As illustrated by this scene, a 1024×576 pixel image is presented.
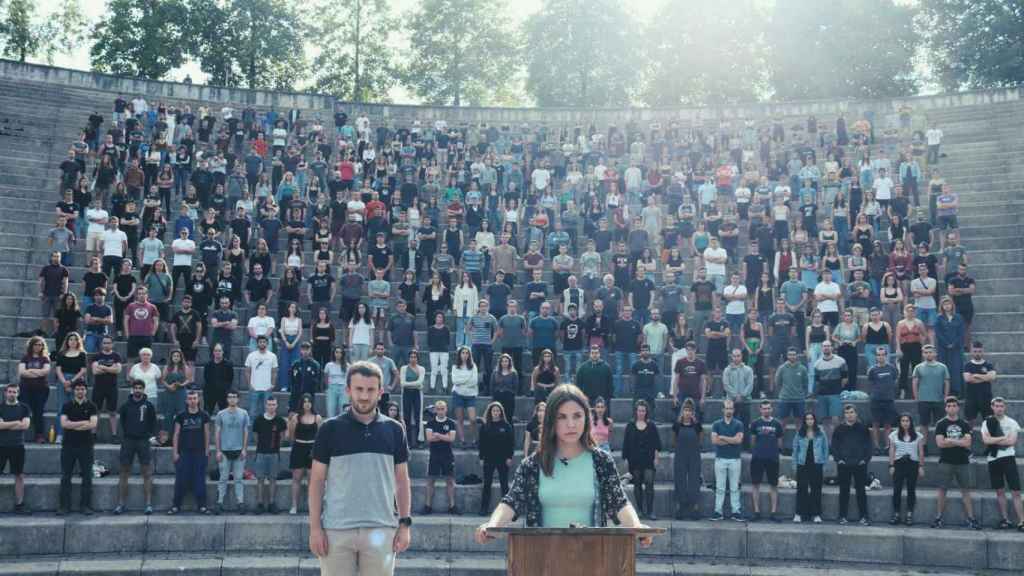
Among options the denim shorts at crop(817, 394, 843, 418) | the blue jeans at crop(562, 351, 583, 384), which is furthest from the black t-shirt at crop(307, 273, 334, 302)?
the denim shorts at crop(817, 394, 843, 418)

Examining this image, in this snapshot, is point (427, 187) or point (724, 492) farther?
point (427, 187)

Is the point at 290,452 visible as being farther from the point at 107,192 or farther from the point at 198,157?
the point at 198,157

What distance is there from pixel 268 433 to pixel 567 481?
33.0 ft

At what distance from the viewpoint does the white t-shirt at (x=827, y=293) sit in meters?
17.0

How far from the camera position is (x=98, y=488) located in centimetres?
1407

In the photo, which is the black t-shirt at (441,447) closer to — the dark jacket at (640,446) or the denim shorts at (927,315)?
the dark jacket at (640,446)

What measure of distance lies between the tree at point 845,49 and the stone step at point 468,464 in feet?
116

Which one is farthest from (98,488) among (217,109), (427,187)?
(217,109)

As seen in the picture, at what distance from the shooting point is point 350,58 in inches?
2238

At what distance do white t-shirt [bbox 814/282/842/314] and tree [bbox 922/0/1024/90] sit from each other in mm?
34205

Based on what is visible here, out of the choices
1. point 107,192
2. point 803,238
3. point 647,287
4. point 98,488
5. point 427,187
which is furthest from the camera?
point 427,187

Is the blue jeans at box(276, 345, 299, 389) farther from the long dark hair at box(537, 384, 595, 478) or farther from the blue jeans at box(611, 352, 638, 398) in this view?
the long dark hair at box(537, 384, 595, 478)

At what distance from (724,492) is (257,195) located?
44.7 feet

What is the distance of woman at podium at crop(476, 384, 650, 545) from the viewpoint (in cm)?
497
